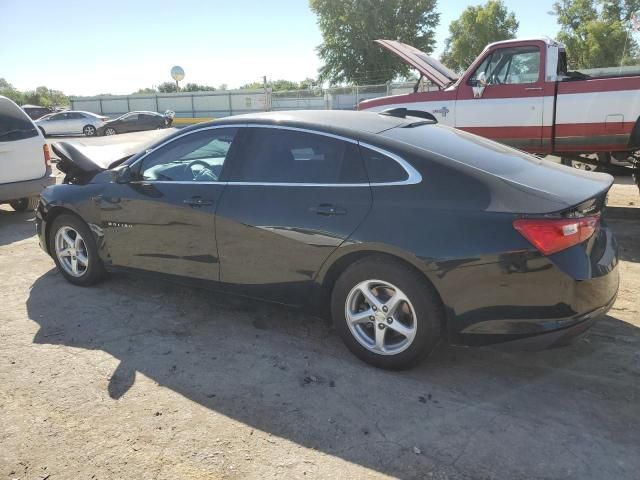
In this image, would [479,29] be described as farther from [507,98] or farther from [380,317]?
[380,317]

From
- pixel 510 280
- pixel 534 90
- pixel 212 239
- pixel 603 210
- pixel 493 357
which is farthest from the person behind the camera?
pixel 534 90

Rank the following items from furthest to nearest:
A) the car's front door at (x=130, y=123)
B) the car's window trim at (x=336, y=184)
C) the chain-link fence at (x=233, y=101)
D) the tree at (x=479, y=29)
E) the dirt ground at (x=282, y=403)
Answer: the tree at (x=479, y=29)
the chain-link fence at (x=233, y=101)
the car's front door at (x=130, y=123)
the car's window trim at (x=336, y=184)
the dirt ground at (x=282, y=403)

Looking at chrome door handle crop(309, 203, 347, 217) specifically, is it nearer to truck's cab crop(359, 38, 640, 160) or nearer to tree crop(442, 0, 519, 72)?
truck's cab crop(359, 38, 640, 160)

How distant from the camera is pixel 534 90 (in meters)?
7.57

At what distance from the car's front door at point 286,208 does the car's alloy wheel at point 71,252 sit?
1711 millimetres

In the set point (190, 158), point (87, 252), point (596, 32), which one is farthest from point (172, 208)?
point (596, 32)

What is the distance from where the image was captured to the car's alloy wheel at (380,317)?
10.9 feet

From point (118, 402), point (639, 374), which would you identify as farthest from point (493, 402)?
point (118, 402)

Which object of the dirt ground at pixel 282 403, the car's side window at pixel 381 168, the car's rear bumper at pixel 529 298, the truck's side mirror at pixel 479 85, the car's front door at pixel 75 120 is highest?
the truck's side mirror at pixel 479 85

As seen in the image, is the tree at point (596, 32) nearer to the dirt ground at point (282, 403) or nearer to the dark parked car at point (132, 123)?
the dark parked car at point (132, 123)

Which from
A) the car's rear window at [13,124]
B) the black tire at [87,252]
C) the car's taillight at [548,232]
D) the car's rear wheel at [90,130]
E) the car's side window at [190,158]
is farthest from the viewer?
the car's rear wheel at [90,130]

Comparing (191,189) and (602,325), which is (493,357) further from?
(191,189)

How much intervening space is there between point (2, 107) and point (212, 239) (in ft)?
18.0

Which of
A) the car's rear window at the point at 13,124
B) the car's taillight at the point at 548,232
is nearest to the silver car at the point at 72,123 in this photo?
the car's rear window at the point at 13,124
